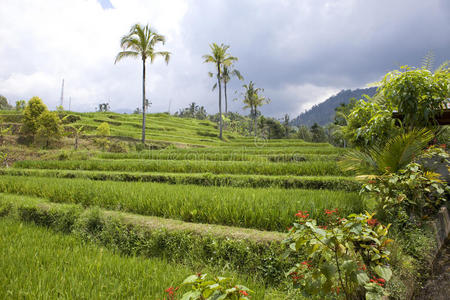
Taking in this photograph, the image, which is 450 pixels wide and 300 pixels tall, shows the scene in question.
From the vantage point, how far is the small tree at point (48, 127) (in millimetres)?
15377

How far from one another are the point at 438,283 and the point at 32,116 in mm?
20730

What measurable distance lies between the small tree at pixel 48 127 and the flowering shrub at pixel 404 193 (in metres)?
18.7

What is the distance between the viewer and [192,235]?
3078mm

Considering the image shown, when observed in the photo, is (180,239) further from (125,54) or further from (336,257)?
(125,54)

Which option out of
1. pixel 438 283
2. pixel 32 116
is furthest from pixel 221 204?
pixel 32 116

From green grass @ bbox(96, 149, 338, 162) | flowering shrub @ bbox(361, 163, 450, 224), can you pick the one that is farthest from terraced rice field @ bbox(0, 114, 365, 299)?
green grass @ bbox(96, 149, 338, 162)

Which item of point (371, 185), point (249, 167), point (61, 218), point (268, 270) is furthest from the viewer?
point (249, 167)

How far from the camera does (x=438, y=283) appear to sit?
2477 mm

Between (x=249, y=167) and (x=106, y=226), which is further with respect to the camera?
(x=249, y=167)

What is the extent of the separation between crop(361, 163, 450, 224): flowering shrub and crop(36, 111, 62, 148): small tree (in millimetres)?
18709

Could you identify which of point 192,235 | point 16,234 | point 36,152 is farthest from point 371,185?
point 36,152

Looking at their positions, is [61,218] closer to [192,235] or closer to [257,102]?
[192,235]

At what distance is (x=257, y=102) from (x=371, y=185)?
34128 millimetres

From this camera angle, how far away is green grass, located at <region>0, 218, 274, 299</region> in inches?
81.0
